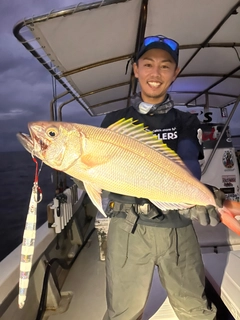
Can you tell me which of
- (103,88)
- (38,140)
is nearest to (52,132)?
(38,140)

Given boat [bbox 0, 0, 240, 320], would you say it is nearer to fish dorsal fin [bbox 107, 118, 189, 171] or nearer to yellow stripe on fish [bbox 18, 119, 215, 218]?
yellow stripe on fish [bbox 18, 119, 215, 218]

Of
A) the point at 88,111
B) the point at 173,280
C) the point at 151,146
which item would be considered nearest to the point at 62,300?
the point at 173,280

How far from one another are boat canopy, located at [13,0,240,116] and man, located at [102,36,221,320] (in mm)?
1120

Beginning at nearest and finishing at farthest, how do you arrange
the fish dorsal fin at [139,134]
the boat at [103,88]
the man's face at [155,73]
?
the fish dorsal fin at [139,134] < the man's face at [155,73] < the boat at [103,88]

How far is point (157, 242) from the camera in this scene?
213 cm

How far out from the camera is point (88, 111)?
7.16 metres

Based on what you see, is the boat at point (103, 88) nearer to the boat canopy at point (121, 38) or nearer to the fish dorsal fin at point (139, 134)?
the boat canopy at point (121, 38)

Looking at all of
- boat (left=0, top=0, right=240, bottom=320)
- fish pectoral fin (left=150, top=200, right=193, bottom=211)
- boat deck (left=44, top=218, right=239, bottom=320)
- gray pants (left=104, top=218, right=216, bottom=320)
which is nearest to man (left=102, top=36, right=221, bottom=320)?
gray pants (left=104, top=218, right=216, bottom=320)

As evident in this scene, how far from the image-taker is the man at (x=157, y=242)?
2139 millimetres

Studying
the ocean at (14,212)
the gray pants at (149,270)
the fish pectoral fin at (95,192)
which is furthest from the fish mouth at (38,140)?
the ocean at (14,212)

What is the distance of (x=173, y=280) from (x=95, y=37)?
2.92 m

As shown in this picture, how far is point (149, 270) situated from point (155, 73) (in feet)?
5.15

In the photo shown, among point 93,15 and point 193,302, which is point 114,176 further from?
point 93,15

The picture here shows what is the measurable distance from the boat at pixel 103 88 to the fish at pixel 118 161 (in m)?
1.33
